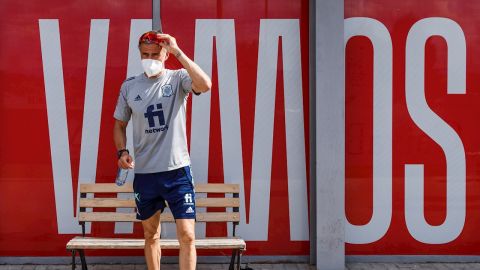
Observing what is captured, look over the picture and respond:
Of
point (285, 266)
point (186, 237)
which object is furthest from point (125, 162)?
point (285, 266)

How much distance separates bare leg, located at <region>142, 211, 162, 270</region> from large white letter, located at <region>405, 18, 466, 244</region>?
8.42 ft

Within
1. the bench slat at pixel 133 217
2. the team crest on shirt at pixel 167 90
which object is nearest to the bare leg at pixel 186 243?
the team crest on shirt at pixel 167 90

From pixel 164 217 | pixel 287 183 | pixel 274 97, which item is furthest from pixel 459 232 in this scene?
pixel 164 217

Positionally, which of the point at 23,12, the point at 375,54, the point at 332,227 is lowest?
the point at 332,227

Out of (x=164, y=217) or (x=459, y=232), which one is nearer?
(x=164, y=217)

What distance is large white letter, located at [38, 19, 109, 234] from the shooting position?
19.4 ft

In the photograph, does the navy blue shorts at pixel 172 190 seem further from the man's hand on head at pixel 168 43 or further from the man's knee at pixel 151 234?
the man's hand on head at pixel 168 43

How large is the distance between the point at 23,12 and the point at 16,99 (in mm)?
Result: 809

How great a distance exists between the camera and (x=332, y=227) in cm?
582

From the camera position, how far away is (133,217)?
5734mm

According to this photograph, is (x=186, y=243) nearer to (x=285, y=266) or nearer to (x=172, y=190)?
(x=172, y=190)

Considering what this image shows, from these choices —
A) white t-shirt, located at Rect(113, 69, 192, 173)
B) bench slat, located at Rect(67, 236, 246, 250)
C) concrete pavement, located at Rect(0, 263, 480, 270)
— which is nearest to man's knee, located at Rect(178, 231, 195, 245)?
white t-shirt, located at Rect(113, 69, 192, 173)

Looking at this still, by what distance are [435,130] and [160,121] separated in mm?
2880

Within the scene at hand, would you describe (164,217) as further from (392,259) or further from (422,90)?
(422,90)
